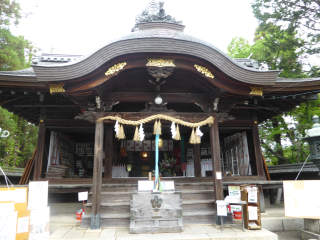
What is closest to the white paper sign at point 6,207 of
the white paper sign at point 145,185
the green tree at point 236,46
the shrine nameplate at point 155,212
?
the shrine nameplate at point 155,212

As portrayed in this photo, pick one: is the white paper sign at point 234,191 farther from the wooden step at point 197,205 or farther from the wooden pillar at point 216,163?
the wooden step at point 197,205

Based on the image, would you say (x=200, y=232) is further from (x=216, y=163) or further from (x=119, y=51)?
(x=119, y=51)

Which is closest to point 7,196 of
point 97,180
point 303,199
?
point 97,180

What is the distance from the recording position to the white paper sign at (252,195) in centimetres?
502

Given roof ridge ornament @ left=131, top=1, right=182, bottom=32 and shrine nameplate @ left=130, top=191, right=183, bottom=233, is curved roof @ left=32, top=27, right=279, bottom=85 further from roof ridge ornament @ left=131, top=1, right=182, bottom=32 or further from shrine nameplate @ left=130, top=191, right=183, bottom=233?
shrine nameplate @ left=130, top=191, right=183, bottom=233

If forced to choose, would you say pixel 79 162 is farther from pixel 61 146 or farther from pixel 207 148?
pixel 207 148

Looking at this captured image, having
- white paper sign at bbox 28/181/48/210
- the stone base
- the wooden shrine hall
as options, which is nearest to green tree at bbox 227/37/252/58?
the wooden shrine hall

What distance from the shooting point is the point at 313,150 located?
5277 millimetres

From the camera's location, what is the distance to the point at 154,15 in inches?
289

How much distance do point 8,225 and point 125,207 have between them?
2584 millimetres

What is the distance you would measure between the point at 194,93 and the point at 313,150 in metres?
3.45

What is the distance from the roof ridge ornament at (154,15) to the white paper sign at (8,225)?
21.8 ft

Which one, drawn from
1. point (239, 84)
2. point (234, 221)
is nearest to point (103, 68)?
point (239, 84)

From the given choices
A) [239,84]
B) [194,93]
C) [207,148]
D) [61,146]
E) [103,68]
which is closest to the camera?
[103,68]
